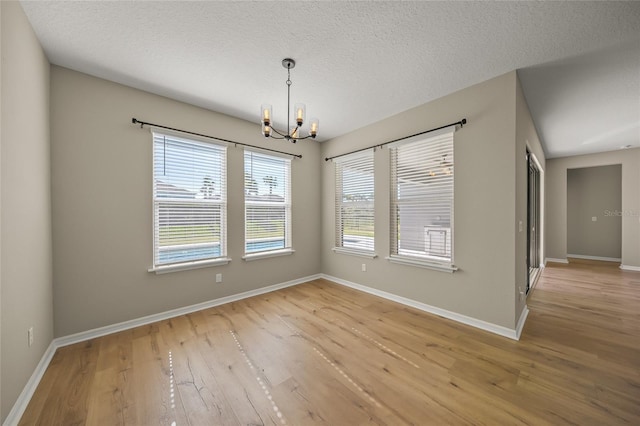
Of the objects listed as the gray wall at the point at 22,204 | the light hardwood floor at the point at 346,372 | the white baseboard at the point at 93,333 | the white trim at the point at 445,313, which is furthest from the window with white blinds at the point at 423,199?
the gray wall at the point at 22,204

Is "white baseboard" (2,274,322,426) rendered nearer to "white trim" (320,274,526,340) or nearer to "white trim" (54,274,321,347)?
"white trim" (54,274,321,347)

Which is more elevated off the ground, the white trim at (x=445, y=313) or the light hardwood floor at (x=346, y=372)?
the white trim at (x=445, y=313)

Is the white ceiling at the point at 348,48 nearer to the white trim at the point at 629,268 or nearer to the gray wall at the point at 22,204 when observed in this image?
the gray wall at the point at 22,204

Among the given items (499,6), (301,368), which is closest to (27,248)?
(301,368)

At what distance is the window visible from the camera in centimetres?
299

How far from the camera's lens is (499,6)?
173 cm

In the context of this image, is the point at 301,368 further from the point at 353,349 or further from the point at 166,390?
the point at 166,390

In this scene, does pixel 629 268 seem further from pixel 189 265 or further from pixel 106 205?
pixel 106 205

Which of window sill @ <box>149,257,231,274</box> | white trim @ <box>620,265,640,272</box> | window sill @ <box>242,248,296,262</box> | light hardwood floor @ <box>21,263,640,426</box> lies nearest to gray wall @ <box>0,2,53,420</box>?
light hardwood floor @ <box>21,263,640,426</box>

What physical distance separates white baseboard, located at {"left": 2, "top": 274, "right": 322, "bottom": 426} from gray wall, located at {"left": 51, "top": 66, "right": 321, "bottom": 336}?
6cm

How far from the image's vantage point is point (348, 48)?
218 cm

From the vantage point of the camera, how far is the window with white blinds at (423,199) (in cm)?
308

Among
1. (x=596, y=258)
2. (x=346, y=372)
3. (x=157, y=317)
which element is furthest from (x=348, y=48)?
(x=596, y=258)

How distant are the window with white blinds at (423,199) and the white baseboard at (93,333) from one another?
7.17ft
